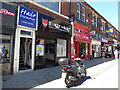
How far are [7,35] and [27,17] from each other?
1.79 metres

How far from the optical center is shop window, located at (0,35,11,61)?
4926mm

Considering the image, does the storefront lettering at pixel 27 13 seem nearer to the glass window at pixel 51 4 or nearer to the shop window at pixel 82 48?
the glass window at pixel 51 4

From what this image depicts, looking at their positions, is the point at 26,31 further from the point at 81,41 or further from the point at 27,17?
the point at 81,41

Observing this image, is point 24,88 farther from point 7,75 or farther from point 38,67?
point 38,67

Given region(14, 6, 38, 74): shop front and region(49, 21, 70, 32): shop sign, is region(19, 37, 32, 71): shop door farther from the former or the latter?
region(49, 21, 70, 32): shop sign

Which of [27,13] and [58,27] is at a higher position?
[27,13]

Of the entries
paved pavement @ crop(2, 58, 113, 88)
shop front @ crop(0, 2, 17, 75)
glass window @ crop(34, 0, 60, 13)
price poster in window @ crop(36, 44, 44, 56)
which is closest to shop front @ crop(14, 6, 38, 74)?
shop front @ crop(0, 2, 17, 75)

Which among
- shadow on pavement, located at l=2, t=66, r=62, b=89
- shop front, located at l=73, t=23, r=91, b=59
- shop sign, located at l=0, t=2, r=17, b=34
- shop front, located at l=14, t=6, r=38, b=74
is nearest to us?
shadow on pavement, located at l=2, t=66, r=62, b=89

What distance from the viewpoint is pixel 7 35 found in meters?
5.01

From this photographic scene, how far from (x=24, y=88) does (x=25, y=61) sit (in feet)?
13.0

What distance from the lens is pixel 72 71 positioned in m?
3.86

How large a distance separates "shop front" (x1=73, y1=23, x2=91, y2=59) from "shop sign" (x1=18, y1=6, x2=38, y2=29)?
5627mm

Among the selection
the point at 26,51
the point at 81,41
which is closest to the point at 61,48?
the point at 26,51

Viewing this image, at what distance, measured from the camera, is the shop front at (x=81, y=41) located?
417 inches
